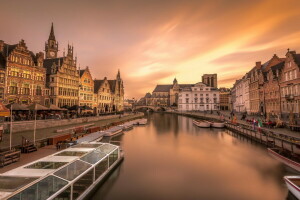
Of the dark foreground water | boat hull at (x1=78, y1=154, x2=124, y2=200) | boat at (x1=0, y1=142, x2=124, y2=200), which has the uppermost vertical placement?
boat at (x1=0, y1=142, x2=124, y2=200)

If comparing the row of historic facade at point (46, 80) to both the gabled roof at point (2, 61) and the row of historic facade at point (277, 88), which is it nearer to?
the gabled roof at point (2, 61)

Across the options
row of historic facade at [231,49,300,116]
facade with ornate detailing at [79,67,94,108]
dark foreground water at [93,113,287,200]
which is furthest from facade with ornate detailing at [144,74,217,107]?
dark foreground water at [93,113,287,200]

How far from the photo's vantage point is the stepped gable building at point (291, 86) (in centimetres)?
3158

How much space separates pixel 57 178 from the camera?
7.63 metres

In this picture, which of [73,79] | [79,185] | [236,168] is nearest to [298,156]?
[236,168]

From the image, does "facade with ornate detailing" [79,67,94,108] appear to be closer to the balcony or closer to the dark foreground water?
the dark foreground water

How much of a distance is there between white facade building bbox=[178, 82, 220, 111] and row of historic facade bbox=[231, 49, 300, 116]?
1921 inches

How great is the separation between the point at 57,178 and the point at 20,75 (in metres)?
33.8

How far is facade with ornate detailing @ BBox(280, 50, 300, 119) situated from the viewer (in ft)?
104

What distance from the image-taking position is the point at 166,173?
1447 cm

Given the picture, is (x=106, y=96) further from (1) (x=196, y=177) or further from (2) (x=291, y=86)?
(1) (x=196, y=177)

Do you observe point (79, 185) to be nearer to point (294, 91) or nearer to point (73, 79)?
point (294, 91)

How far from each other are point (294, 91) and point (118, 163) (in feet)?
119

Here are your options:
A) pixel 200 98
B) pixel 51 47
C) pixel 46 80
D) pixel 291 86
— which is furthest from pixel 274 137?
pixel 200 98
